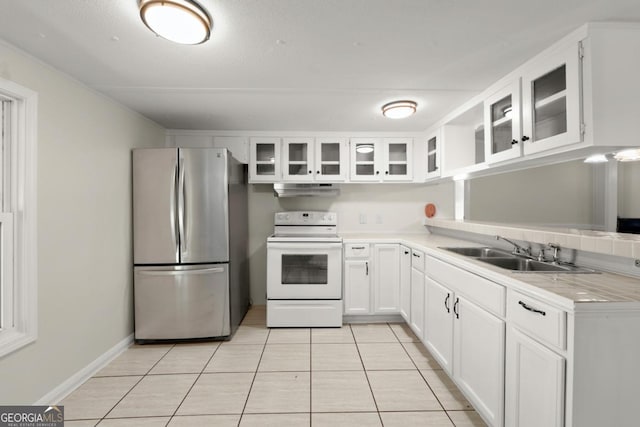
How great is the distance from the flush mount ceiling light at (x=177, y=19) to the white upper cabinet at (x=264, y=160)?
6.42ft

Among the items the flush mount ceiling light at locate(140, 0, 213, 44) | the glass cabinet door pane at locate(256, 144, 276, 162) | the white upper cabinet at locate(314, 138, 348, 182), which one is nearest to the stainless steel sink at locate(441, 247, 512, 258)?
the white upper cabinet at locate(314, 138, 348, 182)

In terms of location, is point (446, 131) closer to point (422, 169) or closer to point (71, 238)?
point (422, 169)

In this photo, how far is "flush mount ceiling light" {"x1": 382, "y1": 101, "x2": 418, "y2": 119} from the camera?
2510 millimetres

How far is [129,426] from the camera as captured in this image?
1711 mm

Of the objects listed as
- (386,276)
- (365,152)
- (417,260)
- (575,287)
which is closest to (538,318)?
(575,287)

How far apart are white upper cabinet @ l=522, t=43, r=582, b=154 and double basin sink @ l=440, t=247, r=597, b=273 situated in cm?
72

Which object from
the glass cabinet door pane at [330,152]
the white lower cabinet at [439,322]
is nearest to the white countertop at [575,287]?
the white lower cabinet at [439,322]

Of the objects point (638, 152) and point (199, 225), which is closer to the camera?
point (638, 152)

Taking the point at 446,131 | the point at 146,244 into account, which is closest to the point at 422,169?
the point at 446,131

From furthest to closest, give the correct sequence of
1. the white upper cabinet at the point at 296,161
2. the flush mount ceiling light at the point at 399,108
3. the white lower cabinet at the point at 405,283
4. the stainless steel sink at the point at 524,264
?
1. the white upper cabinet at the point at 296,161
2. the white lower cabinet at the point at 405,283
3. the flush mount ceiling light at the point at 399,108
4. the stainless steel sink at the point at 524,264

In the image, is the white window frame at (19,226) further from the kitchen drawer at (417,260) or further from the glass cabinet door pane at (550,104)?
the glass cabinet door pane at (550,104)

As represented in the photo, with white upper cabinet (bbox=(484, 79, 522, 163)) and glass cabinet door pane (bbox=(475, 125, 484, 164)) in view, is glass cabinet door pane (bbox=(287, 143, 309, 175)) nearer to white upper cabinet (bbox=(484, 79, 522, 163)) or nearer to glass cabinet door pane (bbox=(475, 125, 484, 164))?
glass cabinet door pane (bbox=(475, 125, 484, 164))

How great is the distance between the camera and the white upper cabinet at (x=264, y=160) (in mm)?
3459

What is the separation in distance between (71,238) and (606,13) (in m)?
3.35
